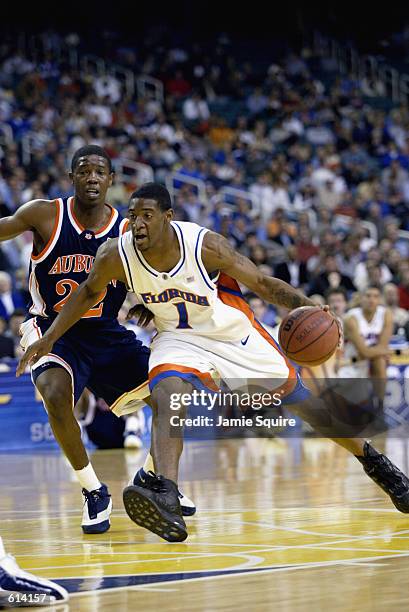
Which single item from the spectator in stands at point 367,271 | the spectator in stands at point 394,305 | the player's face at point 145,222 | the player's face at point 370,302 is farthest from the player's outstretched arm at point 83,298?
the spectator in stands at point 367,271

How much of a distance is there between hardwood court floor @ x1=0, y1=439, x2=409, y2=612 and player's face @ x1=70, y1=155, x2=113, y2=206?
1.74m

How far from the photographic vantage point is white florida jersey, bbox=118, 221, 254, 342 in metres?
5.69

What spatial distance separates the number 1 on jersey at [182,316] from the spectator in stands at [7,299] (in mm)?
7032

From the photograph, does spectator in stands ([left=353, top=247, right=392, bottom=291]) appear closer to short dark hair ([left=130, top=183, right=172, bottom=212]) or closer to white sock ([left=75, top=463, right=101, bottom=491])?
white sock ([left=75, top=463, right=101, bottom=491])

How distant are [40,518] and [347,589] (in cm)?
288

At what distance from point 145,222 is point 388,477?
1.79 m

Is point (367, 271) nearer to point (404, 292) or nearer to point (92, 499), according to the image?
point (404, 292)

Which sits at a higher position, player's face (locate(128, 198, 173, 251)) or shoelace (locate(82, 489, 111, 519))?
player's face (locate(128, 198, 173, 251))

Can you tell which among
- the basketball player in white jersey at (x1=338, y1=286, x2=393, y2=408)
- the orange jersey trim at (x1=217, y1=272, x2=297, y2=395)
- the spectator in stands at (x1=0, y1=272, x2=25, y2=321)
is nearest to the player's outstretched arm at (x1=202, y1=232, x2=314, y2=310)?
the orange jersey trim at (x1=217, y1=272, x2=297, y2=395)

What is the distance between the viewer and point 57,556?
5.05 meters

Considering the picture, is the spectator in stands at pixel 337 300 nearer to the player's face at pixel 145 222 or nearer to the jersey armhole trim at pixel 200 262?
the jersey armhole trim at pixel 200 262

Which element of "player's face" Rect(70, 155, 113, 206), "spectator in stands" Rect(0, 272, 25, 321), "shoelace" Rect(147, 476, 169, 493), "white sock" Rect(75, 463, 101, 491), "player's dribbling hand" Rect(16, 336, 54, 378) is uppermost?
"player's face" Rect(70, 155, 113, 206)

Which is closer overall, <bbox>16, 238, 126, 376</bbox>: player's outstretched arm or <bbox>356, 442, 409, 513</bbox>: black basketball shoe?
<bbox>16, 238, 126, 376</bbox>: player's outstretched arm

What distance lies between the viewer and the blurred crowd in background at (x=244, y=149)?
14.6m
